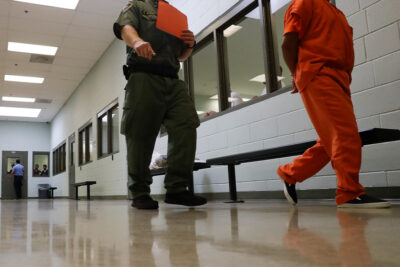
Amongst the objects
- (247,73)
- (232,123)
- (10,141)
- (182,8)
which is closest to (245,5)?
(232,123)

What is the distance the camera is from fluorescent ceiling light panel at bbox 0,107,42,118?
13324 millimetres

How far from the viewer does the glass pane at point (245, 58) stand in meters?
4.37

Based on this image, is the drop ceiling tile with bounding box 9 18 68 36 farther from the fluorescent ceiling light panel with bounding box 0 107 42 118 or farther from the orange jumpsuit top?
the fluorescent ceiling light panel with bounding box 0 107 42 118

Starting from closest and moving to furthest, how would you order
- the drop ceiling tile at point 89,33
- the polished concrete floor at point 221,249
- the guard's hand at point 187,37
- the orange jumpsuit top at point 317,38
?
the polished concrete floor at point 221,249 → the orange jumpsuit top at point 317,38 → the guard's hand at point 187,37 → the drop ceiling tile at point 89,33

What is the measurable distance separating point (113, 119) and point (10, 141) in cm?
902

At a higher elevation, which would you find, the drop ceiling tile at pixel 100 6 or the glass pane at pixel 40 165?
the drop ceiling tile at pixel 100 6

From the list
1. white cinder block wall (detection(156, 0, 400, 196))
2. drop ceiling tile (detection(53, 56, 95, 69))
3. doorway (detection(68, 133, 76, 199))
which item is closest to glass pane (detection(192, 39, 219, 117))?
white cinder block wall (detection(156, 0, 400, 196))

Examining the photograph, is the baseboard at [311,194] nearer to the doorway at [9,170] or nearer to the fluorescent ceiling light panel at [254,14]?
the fluorescent ceiling light panel at [254,14]

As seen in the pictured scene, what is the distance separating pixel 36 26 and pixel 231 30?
4.34m

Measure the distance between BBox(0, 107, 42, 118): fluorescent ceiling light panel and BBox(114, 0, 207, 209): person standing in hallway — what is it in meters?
12.5

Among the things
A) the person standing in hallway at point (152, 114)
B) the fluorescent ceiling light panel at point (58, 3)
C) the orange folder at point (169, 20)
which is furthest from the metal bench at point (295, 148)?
the fluorescent ceiling light panel at point (58, 3)

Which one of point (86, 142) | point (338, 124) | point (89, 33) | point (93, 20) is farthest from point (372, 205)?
point (86, 142)

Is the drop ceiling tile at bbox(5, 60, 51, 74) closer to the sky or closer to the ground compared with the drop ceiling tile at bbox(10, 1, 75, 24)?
closer to the ground

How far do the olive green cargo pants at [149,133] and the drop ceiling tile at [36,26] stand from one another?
5638 mm
